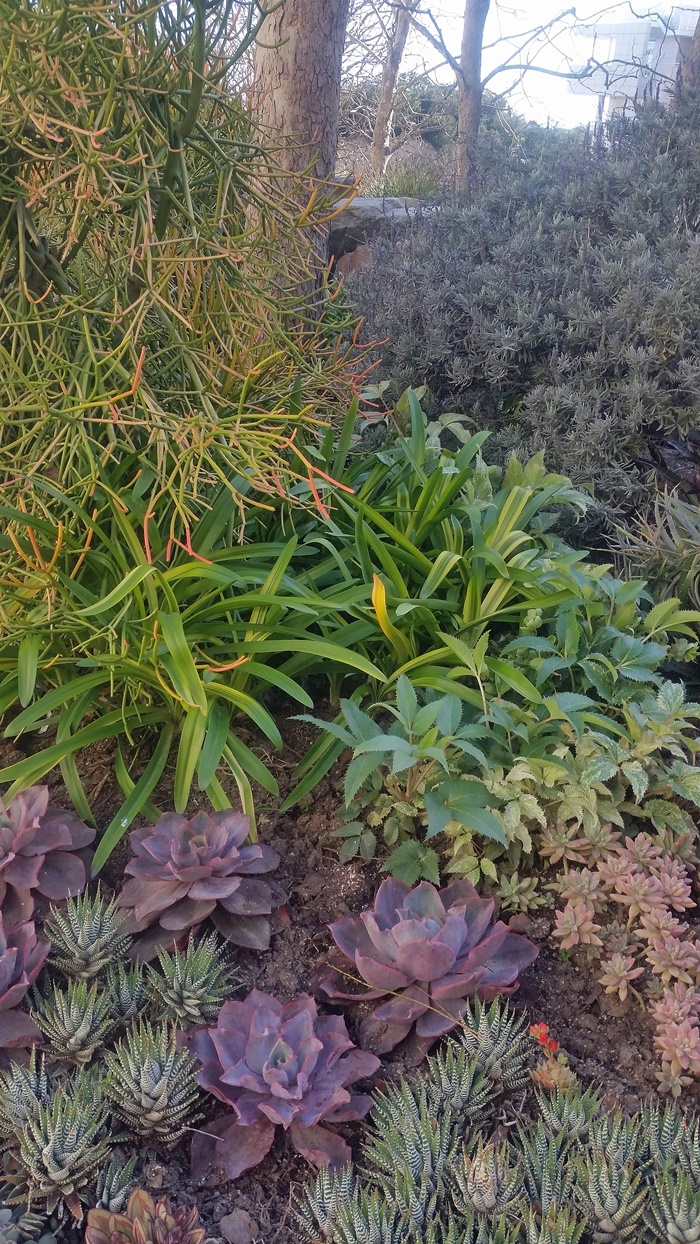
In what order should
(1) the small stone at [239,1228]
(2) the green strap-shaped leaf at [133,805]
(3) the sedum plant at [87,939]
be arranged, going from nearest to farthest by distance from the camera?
(1) the small stone at [239,1228] < (3) the sedum plant at [87,939] < (2) the green strap-shaped leaf at [133,805]

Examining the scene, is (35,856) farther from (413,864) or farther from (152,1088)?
(413,864)

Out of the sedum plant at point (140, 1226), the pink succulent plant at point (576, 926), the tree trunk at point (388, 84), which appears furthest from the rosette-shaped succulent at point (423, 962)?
the tree trunk at point (388, 84)

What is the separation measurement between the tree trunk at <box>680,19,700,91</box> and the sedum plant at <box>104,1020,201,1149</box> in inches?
179

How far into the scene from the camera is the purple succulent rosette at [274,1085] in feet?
4.28

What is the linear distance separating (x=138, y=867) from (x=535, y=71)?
770cm

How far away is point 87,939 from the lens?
60.9 inches

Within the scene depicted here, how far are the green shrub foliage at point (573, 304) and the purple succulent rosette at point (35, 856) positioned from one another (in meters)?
2.19

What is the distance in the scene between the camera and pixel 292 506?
2.35 m

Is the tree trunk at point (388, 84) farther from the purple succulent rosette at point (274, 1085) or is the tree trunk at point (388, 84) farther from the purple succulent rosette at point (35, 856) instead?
the purple succulent rosette at point (274, 1085)

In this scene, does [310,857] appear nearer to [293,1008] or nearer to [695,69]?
[293,1008]

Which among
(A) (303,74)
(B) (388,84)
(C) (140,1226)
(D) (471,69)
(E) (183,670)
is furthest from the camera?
Result: (B) (388,84)

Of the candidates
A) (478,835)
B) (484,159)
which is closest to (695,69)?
(484,159)

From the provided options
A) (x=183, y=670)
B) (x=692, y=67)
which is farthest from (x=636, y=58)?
(x=183, y=670)

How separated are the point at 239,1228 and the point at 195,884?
1.89ft
